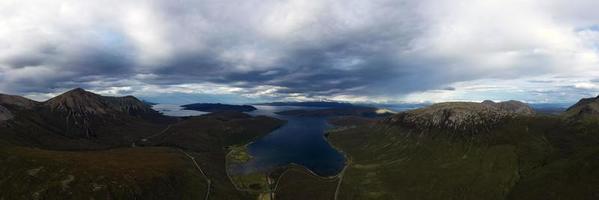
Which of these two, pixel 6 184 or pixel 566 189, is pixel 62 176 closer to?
pixel 6 184

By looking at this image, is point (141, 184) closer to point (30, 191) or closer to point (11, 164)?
point (30, 191)

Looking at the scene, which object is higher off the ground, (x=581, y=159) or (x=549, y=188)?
(x=581, y=159)

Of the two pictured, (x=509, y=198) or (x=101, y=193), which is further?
(x=509, y=198)

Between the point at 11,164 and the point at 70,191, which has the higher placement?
the point at 11,164

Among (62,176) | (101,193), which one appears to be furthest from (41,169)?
(101,193)

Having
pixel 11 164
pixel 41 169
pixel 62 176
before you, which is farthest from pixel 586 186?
pixel 11 164

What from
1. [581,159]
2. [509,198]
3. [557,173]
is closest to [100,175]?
[509,198]

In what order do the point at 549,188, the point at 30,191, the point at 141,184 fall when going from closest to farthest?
the point at 30,191 → the point at 549,188 → the point at 141,184

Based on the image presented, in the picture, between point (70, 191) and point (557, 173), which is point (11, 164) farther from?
point (557, 173)

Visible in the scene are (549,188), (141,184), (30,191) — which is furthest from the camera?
(141,184)
